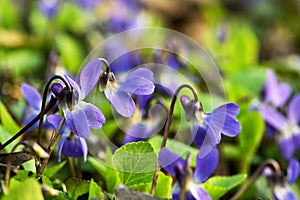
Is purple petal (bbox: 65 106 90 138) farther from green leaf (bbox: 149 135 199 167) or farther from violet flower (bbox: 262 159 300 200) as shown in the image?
violet flower (bbox: 262 159 300 200)

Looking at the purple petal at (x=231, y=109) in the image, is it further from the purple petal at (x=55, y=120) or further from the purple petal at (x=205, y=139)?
the purple petal at (x=55, y=120)

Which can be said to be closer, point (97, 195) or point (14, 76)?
point (97, 195)

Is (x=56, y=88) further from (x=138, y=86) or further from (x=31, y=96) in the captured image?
(x=31, y=96)

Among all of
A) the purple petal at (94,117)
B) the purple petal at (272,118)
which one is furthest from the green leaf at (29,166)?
the purple petal at (272,118)

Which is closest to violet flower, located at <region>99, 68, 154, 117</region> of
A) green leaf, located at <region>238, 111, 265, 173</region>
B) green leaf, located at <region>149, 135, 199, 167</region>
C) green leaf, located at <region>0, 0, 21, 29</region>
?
green leaf, located at <region>149, 135, 199, 167</region>

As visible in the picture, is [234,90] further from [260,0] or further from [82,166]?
[260,0]

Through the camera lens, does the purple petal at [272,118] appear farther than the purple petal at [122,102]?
Yes

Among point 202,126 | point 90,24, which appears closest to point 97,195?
point 202,126
